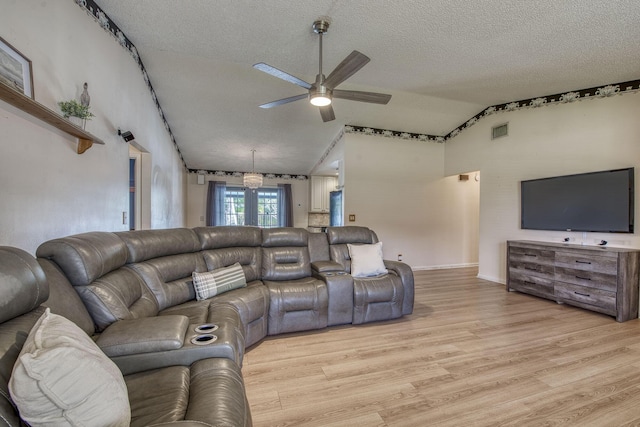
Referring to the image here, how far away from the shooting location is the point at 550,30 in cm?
259

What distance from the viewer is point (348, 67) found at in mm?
2281

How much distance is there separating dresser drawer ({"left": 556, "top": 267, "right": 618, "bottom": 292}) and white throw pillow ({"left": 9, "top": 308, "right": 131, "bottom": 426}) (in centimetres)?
456

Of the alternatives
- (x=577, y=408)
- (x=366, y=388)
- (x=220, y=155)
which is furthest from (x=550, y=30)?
(x=220, y=155)

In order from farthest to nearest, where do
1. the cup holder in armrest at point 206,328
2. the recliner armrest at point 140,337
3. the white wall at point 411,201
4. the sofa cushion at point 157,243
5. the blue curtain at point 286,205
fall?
the blue curtain at point 286,205
the white wall at point 411,201
the sofa cushion at point 157,243
the cup holder in armrest at point 206,328
the recliner armrest at point 140,337

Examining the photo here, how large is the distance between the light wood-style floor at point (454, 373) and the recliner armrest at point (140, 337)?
730 mm

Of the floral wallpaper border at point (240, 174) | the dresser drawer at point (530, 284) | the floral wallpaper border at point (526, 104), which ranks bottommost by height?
the dresser drawer at point (530, 284)

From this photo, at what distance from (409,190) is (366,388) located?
4.52 meters

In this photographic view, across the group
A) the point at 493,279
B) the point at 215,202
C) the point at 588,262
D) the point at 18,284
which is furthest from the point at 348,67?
the point at 215,202

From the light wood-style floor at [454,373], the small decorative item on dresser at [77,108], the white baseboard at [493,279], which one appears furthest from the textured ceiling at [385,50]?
the white baseboard at [493,279]

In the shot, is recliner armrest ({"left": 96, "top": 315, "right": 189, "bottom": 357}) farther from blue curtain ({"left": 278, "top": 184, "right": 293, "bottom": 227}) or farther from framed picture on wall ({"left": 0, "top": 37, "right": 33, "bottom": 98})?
blue curtain ({"left": 278, "top": 184, "right": 293, "bottom": 227})

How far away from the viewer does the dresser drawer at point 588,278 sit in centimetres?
311

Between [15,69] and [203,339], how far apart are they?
6.01 ft

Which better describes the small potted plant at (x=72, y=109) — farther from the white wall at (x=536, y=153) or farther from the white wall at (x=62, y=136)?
the white wall at (x=536, y=153)

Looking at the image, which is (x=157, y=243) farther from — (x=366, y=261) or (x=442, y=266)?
(x=442, y=266)
